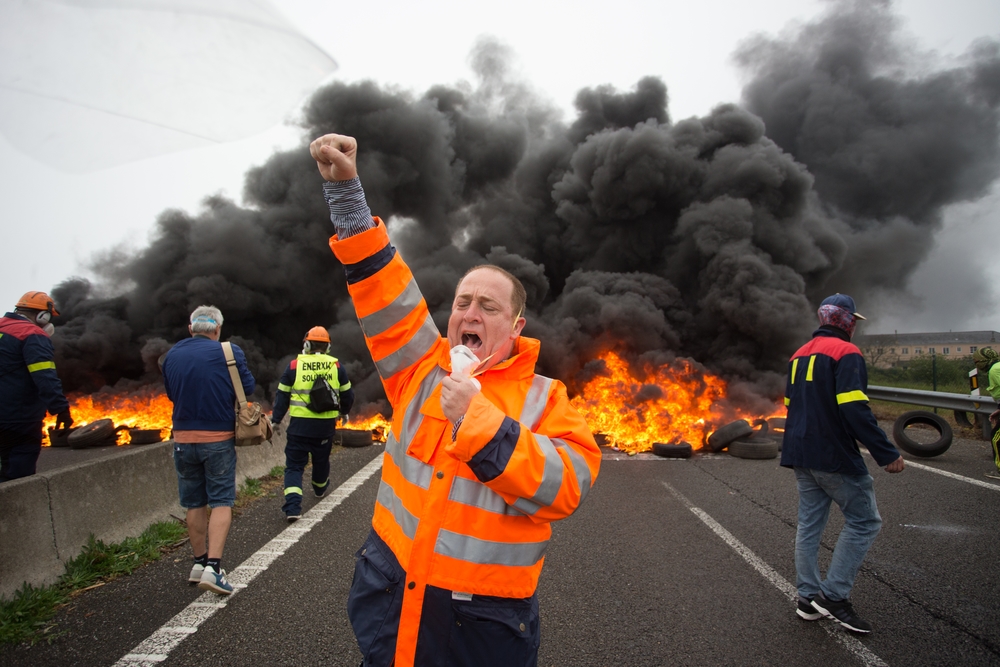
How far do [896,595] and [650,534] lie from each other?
5.62 feet

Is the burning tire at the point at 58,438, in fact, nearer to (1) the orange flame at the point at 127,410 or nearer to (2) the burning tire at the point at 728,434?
(1) the orange flame at the point at 127,410

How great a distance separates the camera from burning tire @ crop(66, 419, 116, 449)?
948 centimetres

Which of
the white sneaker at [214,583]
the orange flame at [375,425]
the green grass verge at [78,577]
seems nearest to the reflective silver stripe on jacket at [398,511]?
the white sneaker at [214,583]

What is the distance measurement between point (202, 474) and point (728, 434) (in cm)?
749

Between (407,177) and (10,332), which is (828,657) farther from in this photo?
(407,177)

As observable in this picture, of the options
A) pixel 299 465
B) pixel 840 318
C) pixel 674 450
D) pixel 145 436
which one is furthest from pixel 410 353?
pixel 145 436

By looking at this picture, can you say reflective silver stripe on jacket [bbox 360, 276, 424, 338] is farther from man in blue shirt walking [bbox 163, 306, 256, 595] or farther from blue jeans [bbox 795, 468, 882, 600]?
blue jeans [bbox 795, 468, 882, 600]

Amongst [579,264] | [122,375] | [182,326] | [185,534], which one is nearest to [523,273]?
[579,264]

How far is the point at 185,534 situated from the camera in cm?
448

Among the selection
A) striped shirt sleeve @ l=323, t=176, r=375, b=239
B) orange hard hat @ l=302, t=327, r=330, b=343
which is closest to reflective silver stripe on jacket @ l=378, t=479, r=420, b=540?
striped shirt sleeve @ l=323, t=176, r=375, b=239

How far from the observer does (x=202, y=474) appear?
12.0 feet

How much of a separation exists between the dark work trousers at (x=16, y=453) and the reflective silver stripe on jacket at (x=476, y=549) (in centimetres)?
426

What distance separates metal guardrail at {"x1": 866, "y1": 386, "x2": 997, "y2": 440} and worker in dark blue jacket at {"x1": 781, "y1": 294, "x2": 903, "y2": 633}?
5922mm

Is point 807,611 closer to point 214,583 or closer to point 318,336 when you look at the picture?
point 214,583
